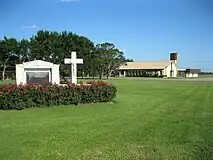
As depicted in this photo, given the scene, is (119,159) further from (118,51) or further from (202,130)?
(118,51)

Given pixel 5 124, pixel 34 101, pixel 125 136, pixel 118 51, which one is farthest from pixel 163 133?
pixel 118 51

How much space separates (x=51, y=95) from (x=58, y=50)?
172 ft

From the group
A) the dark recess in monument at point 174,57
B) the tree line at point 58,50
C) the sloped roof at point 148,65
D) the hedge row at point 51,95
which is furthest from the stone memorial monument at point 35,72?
the dark recess in monument at point 174,57

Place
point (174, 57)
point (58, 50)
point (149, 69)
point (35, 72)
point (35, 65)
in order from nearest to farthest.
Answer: point (35, 65) < point (35, 72) < point (58, 50) < point (149, 69) < point (174, 57)

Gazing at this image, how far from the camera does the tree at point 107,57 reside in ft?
257

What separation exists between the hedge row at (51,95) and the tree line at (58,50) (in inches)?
1660

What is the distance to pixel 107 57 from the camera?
81625 millimetres

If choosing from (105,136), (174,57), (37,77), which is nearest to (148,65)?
(174,57)

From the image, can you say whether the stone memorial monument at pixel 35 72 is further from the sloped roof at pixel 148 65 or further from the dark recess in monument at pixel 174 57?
the dark recess in monument at pixel 174 57

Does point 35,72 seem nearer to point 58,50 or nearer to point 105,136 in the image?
point 105,136

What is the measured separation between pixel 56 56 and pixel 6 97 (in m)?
52.7

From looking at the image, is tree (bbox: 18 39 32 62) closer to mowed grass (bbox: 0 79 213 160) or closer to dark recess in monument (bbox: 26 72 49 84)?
dark recess in monument (bbox: 26 72 49 84)

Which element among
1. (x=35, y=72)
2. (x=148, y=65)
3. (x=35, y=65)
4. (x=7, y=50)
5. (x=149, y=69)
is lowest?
(x=35, y=72)

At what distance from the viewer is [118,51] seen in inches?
3287
